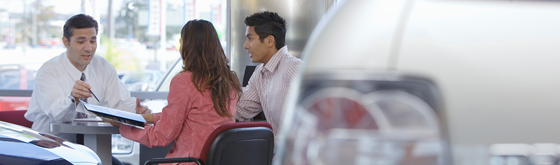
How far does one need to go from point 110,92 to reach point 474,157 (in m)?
2.90

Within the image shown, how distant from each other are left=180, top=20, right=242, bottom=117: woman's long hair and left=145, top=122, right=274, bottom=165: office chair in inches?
9.7

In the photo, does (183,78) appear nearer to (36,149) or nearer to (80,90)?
(80,90)

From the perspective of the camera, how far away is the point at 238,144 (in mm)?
2098

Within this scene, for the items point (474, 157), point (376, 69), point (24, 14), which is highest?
point (24, 14)

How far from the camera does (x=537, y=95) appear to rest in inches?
23.0

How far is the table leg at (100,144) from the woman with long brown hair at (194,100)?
338 mm

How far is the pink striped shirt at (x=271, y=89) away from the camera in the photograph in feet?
9.85

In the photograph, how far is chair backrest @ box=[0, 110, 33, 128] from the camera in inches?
118

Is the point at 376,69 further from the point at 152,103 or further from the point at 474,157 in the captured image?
the point at 152,103

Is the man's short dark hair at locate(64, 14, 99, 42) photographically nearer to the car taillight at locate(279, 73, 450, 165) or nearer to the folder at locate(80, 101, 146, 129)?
the folder at locate(80, 101, 146, 129)

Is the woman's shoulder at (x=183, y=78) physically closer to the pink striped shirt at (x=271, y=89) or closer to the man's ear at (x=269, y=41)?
the pink striped shirt at (x=271, y=89)

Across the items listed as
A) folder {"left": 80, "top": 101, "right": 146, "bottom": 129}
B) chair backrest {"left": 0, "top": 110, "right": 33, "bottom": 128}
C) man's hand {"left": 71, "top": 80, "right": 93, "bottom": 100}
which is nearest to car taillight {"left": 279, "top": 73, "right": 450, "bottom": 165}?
folder {"left": 80, "top": 101, "right": 146, "bottom": 129}

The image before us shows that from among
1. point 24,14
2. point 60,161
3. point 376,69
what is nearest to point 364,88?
point 376,69

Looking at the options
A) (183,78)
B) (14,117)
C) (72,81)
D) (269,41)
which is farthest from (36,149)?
(269,41)
